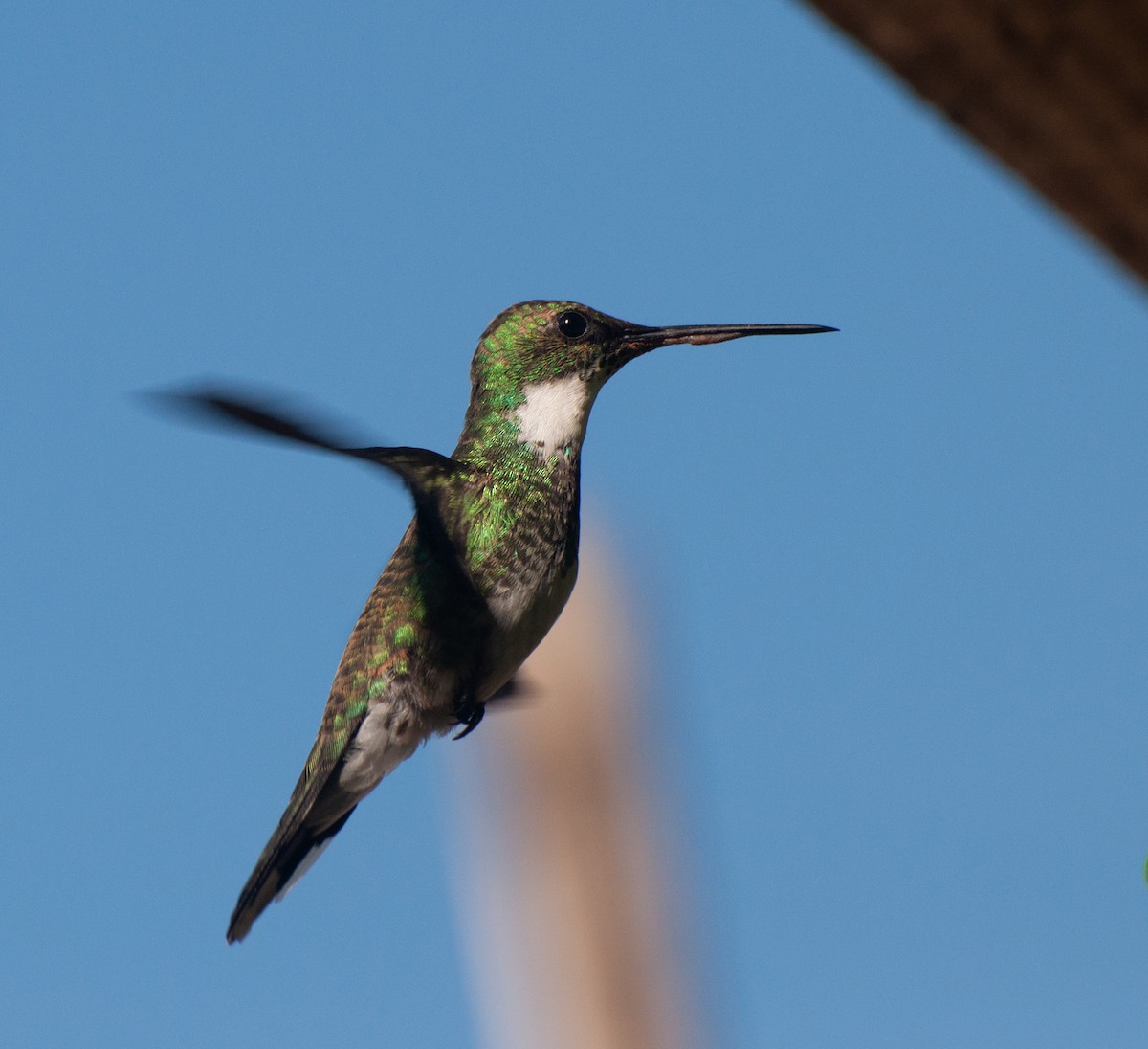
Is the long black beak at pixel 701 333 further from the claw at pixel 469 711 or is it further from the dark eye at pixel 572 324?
the claw at pixel 469 711

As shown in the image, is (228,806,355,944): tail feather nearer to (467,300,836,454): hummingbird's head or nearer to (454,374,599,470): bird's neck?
(454,374,599,470): bird's neck

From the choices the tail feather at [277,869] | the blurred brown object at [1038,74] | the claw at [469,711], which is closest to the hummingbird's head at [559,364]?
the claw at [469,711]

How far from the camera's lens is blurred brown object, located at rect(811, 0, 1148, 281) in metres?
1.74

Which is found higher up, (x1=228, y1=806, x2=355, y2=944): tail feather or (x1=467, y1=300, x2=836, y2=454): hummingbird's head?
(x1=467, y1=300, x2=836, y2=454): hummingbird's head

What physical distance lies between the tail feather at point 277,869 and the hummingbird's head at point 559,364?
1.01 meters

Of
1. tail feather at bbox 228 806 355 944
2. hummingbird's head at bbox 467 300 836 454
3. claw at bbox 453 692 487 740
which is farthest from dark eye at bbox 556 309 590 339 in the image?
tail feather at bbox 228 806 355 944

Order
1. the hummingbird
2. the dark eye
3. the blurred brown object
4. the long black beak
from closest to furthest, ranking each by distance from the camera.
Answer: the blurred brown object
the long black beak
the hummingbird
the dark eye

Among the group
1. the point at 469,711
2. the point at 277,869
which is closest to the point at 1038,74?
the point at 469,711

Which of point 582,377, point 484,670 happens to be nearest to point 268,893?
point 484,670

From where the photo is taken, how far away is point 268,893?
10.9ft

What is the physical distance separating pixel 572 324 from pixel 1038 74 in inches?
64.1

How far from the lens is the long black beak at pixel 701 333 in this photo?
9.89 ft

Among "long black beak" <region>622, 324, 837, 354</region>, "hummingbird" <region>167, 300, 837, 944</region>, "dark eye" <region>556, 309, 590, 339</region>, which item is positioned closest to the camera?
"long black beak" <region>622, 324, 837, 354</region>

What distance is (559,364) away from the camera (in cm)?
330
